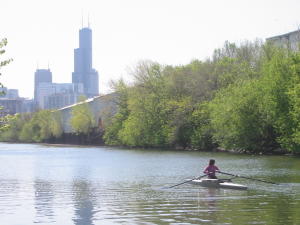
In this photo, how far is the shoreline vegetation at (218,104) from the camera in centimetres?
5819

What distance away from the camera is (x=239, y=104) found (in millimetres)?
63562

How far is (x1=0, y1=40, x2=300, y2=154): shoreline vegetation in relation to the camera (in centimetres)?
5819

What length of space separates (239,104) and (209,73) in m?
12.3

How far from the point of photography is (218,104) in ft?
222

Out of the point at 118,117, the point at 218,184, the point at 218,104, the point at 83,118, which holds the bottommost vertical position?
the point at 218,184

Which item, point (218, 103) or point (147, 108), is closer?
point (218, 103)

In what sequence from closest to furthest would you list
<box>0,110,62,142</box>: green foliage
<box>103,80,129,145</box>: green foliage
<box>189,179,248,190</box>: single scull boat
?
<box>189,179,248,190</box>: single scull boat → <box>103,80,129,145</box>: green foliage → <box>0,110,62,142</box>: green foliage

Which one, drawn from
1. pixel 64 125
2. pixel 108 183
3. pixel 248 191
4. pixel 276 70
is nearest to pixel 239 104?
pixel 276 70

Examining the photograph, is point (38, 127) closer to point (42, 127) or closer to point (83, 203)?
point (42, 127)

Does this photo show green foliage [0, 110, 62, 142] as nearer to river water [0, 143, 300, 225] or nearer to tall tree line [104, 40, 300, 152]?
tall tree line [104, 40, 300, 152]

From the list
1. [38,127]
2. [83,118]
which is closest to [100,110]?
[83,118]

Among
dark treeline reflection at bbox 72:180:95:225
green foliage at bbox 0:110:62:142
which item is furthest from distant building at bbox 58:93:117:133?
dark treeline reflection at bbox 72:180:95:225

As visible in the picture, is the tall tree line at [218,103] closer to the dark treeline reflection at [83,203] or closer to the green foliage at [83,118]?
the green foliage at [83,118]

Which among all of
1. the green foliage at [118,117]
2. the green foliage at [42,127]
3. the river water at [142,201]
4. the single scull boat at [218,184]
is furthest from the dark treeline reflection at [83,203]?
the green foliage at [42,127]
